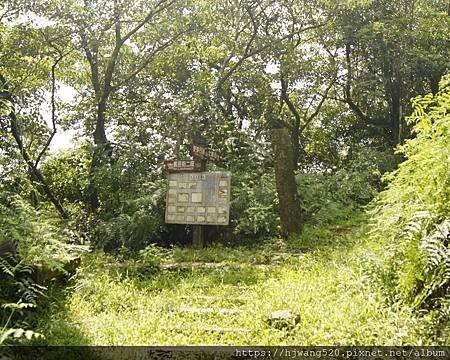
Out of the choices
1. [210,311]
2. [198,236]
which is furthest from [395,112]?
[210,311]

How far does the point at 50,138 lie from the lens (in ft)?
41.0

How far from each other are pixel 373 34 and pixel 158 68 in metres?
6.83

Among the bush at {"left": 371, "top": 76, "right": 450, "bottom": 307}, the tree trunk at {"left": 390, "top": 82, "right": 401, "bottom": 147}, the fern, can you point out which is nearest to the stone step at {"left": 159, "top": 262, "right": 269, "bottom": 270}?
the bush at {"left": 371, "top": 76, "right": 450, "bottom": 307}

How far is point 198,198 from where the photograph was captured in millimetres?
8688

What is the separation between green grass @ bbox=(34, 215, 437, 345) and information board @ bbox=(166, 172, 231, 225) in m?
1.59

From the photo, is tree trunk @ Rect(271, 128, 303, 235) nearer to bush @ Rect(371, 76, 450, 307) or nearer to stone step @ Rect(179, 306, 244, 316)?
bush @ Rect(371, 76, 450, 307)

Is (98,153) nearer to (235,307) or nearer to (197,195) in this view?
(197,195)

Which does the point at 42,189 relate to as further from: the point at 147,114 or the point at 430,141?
the point at 430,141

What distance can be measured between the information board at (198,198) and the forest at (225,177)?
0.11ft

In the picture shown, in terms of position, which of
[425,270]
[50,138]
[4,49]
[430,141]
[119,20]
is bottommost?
[425,270]

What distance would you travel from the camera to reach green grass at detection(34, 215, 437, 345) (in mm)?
3598

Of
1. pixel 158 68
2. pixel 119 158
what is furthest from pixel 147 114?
pixel 119 158

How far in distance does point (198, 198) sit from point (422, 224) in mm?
5275

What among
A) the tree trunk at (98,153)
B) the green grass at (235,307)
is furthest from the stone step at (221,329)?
the tree trunk at (98,153)
